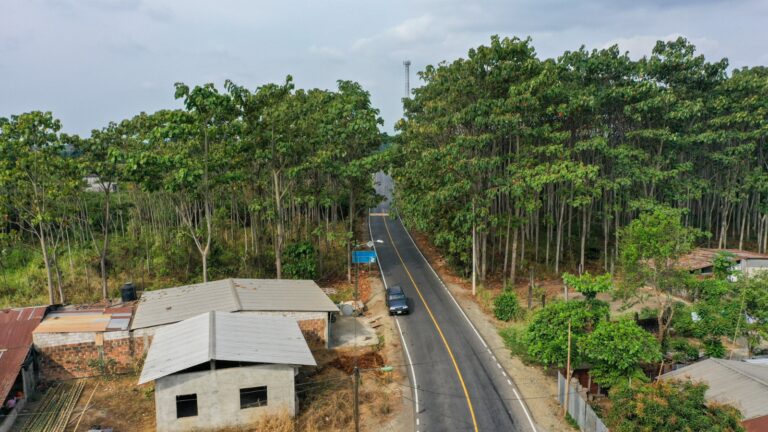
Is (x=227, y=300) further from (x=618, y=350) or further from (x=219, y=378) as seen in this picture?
(x=618, y=350)

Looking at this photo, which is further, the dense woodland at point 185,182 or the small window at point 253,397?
the dense woodland at point 185,182

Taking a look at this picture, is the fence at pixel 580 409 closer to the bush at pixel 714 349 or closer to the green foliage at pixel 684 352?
the green foliage at pixel 684 352

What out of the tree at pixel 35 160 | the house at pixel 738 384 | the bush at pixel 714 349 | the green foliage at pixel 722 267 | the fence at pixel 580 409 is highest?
the tree at pixel 35 160

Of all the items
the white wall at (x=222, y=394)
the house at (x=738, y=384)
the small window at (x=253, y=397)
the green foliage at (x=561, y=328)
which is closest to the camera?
the house at (x=738, y=384)

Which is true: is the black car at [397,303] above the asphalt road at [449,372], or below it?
above

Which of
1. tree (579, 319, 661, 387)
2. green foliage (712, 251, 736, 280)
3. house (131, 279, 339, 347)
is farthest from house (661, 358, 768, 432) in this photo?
house (131, 279, 339, 347)

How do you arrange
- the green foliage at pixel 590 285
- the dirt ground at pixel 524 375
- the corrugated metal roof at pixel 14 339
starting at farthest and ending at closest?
1. the green foliage at pixel 590 285
2. the dirt ground at pixel 524 375
3. the corrugated metal roof at pixel 14 339

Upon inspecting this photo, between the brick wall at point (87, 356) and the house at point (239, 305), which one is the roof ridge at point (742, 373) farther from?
the brick wall at point (87, 356)

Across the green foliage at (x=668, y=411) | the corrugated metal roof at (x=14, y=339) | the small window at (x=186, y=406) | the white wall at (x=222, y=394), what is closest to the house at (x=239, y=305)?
the corrugated metal roof at (x=14, y=339)
